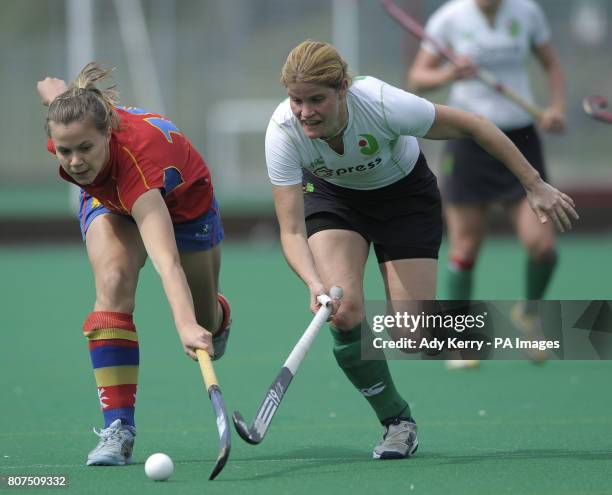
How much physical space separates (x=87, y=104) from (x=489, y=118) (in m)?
2.99

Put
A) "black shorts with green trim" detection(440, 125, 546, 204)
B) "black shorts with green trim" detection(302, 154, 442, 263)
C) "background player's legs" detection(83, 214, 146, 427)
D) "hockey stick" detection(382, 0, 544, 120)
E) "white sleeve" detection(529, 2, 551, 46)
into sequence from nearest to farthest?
"background player's legs" detection(83, 214, 146, 427) → "black shorts with green trim" detection(302, 154, 442, 263) → "black shorts with green trim" detection(440, 125, 546, 204) → "hockey stick" detection(382, 0, 544, 120) → "white sleeve" detection(529, 2, 551, 46)

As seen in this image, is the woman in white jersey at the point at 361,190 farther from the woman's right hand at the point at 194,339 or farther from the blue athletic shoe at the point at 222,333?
the blue athletic shoe at the point at 222,333

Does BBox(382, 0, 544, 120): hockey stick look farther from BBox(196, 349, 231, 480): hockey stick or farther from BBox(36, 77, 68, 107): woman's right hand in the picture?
BBox(196, 349, 231, 480): hockey stick

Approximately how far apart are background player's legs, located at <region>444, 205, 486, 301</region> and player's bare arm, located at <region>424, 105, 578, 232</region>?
2.22 metres

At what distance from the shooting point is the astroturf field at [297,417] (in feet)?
12.0

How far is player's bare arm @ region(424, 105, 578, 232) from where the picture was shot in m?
4.00

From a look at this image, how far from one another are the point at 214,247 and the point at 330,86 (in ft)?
3.32

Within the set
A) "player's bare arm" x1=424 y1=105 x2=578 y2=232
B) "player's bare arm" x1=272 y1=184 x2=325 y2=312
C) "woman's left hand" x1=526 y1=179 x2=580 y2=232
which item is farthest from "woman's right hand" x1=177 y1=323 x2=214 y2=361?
"woman's left hand" x1=526 y1=179 x2=580 y2=232

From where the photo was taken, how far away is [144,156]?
3.98m

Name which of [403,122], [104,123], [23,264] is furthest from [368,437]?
[23,264]

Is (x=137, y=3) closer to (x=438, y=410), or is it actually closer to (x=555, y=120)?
(x=555, y=120)

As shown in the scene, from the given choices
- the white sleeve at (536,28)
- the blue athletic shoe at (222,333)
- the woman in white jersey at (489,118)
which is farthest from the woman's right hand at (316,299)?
the white sleeve at (536,28)

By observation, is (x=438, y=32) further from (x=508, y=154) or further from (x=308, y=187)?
(x=508, y=154)

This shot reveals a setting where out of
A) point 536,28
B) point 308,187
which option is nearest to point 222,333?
point 308,187
